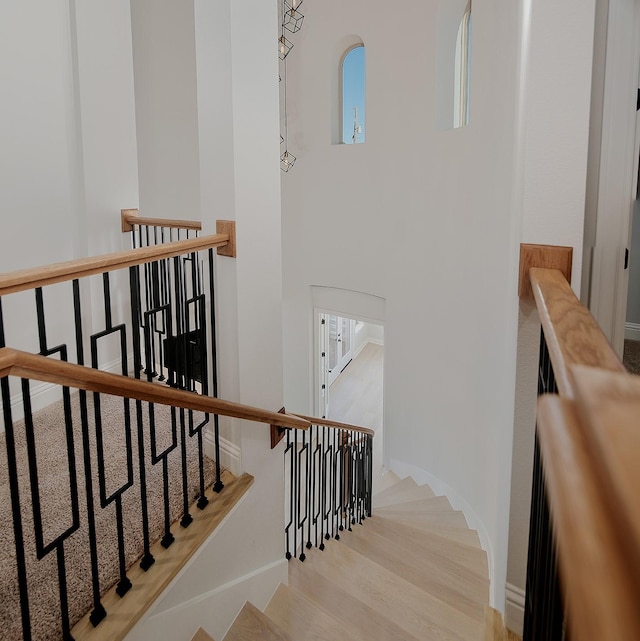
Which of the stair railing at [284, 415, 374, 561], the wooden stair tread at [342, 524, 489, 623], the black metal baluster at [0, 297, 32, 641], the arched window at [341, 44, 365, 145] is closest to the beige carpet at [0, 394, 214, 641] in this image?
the black metal baluster at [0, 297, 32, 641]

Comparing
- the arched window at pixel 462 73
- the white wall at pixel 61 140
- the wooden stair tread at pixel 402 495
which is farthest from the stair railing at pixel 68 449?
the arched window at pixel 462 73

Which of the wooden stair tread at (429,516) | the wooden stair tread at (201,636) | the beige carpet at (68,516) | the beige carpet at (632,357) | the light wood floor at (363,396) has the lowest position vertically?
the light wood floor at (363,396)

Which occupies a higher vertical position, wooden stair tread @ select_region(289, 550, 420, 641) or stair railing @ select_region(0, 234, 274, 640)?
stair railing @ select_region(0, 234, 274, 640)

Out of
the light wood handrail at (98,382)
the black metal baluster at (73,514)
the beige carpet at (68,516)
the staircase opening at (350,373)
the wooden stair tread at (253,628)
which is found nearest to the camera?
the light wood handrail at (98,382)

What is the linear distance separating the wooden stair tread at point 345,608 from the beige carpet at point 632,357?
194 centimetres

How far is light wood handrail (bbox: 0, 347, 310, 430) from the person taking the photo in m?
1.19

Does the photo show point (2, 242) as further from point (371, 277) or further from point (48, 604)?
point (371, 277)

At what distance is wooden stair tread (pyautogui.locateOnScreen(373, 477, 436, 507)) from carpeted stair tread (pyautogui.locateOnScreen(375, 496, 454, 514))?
→ 129 millimetres

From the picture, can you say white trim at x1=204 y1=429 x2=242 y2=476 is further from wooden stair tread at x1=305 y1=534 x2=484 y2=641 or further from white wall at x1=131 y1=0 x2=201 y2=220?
white wall at x1=131 y1=0 x2=201 y2=220

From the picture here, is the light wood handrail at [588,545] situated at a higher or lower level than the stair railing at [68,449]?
higher

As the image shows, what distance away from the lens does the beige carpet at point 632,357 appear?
301cm

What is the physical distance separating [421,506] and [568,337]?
4.60 metres

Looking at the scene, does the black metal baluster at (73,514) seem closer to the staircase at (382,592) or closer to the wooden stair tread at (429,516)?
the staircase at (382,592)

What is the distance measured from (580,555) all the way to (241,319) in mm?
2199
